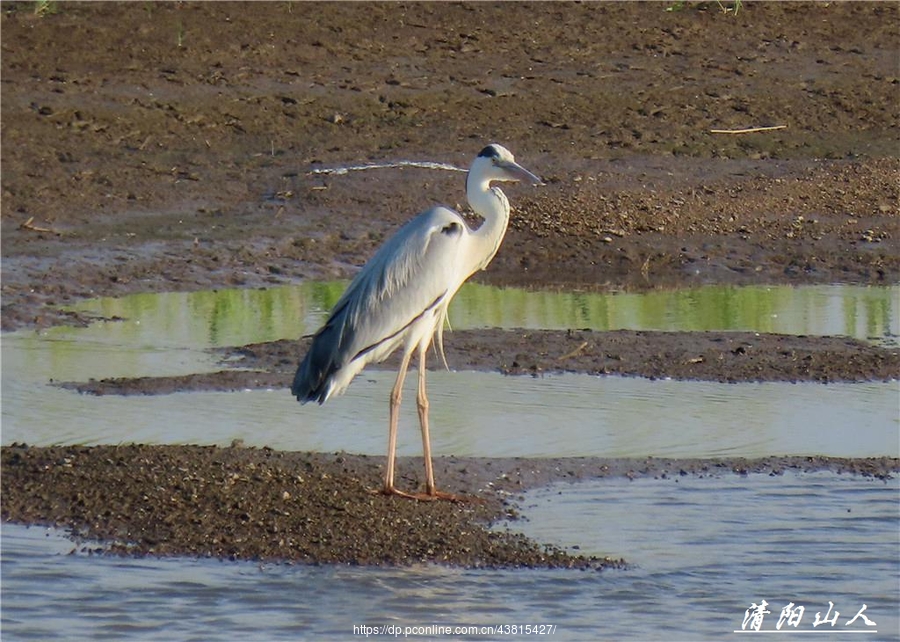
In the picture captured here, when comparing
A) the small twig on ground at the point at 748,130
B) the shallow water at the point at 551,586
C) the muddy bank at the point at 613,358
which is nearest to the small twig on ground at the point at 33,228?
the muddy bank at the point at 613,358

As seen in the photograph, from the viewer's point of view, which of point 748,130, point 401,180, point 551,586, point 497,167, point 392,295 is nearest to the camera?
point 551,586

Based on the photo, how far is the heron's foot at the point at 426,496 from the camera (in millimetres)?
6875

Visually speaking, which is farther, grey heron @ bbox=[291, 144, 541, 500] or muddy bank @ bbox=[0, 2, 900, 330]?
muddy bank @ bbox=[0, 2, 900, 330]

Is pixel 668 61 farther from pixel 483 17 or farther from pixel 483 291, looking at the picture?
pixel 483 291

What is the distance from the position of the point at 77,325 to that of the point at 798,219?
5.77 meters

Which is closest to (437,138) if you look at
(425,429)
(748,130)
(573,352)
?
(748,130)

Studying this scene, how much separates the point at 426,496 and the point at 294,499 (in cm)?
56

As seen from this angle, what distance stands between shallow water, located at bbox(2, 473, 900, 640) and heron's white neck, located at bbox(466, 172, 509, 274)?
133 cm

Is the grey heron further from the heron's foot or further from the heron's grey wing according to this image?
the heron's foot

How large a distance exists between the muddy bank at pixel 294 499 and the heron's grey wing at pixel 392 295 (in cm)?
50

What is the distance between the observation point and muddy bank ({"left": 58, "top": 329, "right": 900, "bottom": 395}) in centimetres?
870

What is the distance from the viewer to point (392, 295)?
7316 millimetres

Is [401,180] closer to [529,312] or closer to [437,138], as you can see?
[437,138]

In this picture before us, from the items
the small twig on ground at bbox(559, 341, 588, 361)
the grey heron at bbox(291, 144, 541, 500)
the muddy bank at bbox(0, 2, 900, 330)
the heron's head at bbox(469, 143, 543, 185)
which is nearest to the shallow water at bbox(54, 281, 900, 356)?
the muddy bank at bbox(0, 2, 900, 330)
